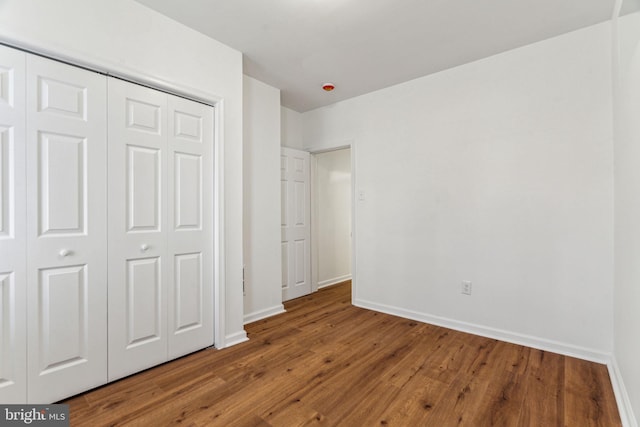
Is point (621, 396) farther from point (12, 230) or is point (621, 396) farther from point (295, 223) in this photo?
point (12, 230)

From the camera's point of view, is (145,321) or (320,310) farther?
(320,310)

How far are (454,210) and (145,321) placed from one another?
272 cm

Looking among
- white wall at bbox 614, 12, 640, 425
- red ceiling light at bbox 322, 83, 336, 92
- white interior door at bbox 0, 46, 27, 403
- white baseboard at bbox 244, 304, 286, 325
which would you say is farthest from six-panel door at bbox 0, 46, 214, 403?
white wall at bbox 614, 12, 640, 425

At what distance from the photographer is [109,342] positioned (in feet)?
6.25

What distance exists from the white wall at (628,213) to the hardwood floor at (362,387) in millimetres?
305

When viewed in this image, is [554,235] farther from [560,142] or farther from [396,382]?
[396,382]

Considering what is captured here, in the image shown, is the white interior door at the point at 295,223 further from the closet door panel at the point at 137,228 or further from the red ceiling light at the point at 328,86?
the closet door panel at the point at 137,228

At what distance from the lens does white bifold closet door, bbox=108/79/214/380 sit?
1.94 meters

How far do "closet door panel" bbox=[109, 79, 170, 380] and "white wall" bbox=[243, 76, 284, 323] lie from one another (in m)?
0.98

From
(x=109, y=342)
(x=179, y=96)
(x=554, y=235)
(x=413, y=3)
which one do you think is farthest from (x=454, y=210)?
(x=109, y=342)

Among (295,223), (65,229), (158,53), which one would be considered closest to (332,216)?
(295,223)

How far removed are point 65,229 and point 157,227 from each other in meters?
0.51

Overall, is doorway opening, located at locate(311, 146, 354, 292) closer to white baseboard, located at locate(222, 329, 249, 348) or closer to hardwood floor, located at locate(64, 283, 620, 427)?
white baseboard, located at locate(222, 329, 249, 348)

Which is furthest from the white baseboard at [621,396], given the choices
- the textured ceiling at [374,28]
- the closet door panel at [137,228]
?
the closet door panel at [137,228]
